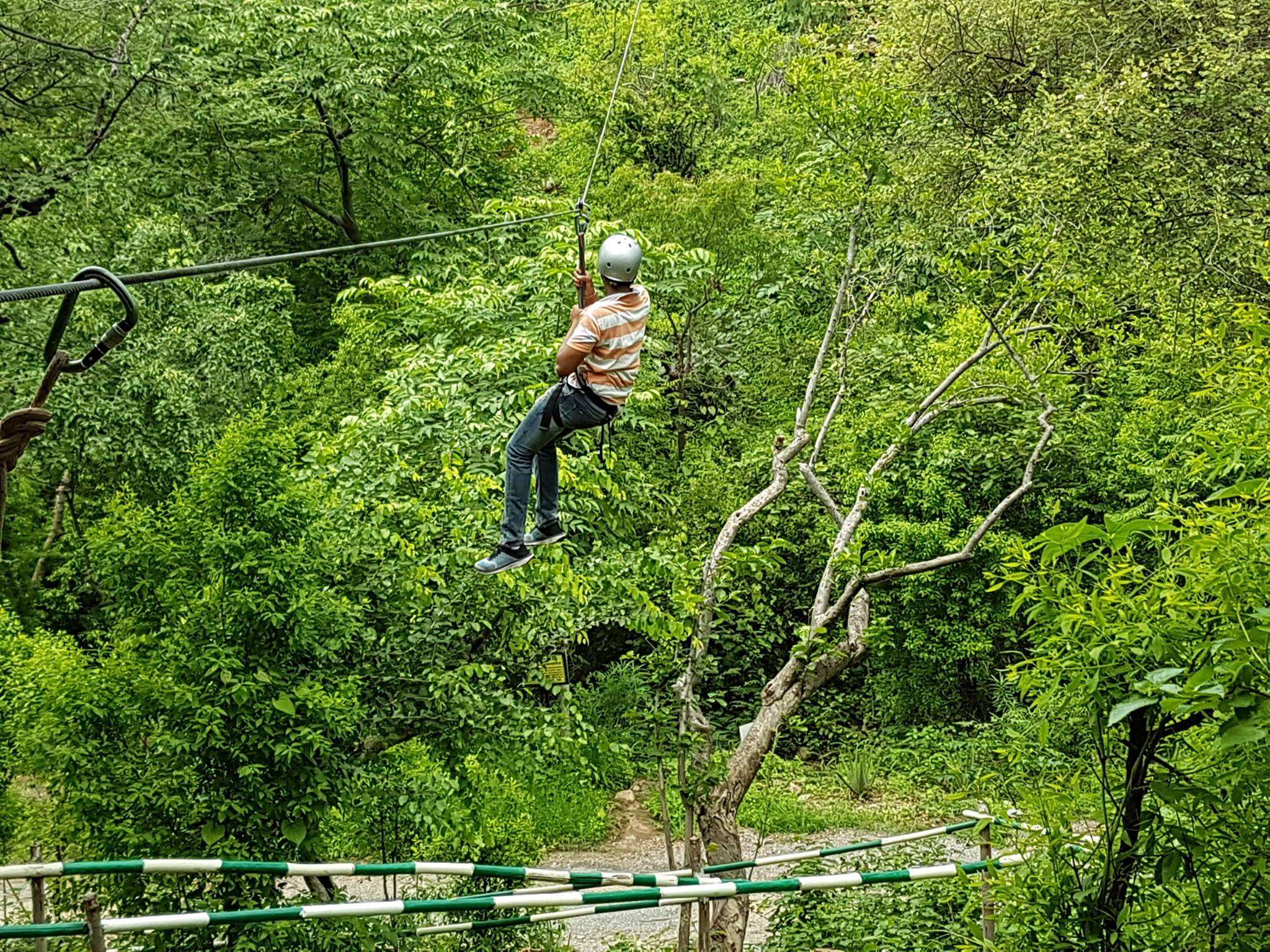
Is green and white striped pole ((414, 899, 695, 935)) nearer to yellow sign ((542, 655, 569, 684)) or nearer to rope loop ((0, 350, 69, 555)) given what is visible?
yellow sign ((542, 655, 569, 684))

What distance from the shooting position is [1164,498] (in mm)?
3625

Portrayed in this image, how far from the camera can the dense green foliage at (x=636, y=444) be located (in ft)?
10.5

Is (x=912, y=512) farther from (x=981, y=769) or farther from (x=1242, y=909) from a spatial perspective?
(x=1242, y=909)

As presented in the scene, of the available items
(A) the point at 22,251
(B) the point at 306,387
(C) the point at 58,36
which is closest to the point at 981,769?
(B) the point at 306,387

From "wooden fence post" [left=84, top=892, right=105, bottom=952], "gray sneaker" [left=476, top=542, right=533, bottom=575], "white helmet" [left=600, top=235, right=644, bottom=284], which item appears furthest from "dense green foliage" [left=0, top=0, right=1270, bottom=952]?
"white helmet" [left=600, top=235, right=644, bottom=284]

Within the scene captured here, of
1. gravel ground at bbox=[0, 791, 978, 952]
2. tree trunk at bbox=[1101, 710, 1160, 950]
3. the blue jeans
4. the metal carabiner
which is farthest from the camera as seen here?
gravel ground at bbox=[0, 791, 978, 952]

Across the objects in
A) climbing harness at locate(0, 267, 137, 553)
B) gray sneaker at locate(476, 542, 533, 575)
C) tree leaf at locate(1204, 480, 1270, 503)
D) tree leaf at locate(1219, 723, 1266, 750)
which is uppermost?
climbing harness at locate(0, 267, 137, 553)

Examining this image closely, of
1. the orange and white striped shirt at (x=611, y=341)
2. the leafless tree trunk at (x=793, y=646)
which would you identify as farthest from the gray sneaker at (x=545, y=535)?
the leafless tree trunk at (x=793, y=646)

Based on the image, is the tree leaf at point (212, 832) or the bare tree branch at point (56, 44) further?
the bare tree branch at point (56, 44)

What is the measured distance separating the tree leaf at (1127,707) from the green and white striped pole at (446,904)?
67cm

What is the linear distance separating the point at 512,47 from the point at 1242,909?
1213 centimetres

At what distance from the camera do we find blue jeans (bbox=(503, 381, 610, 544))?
463 centimetres

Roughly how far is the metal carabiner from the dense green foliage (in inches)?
82.1

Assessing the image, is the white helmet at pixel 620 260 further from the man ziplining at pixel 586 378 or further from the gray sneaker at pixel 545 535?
the gray sneaker at pixel 545 535
